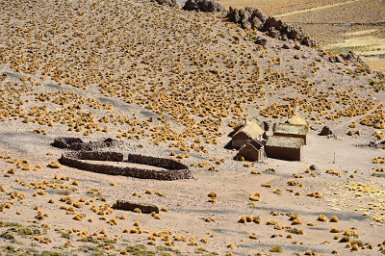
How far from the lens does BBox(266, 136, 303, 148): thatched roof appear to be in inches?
2348

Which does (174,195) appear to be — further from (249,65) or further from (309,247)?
(249,65)

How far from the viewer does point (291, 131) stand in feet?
220

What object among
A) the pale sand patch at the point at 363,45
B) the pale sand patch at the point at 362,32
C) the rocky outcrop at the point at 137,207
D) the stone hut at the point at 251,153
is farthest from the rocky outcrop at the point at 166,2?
the pale sand patch at the point at 362,32

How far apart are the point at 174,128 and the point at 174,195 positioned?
936 inches

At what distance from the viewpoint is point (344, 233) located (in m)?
40.1

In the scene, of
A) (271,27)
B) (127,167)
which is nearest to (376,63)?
(271,27)

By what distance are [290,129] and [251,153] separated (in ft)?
35.2

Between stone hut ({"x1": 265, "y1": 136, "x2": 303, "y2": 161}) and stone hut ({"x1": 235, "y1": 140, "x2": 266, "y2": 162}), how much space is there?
3.24ft

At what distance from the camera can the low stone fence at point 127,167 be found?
5066 centimetres

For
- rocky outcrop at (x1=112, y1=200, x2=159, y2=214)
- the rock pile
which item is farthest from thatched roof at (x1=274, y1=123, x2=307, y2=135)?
rocky outcrop at (x1=112, y1=200, x2=159, y2=214)

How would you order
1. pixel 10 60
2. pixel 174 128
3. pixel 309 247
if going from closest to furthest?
1. pixel 309 247
2. pixel 174 128
3. pixel 10 60

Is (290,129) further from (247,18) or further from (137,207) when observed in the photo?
(247,18)

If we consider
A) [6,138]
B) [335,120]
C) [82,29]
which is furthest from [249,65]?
[6,138]

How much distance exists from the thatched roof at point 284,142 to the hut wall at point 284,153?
291 mm
